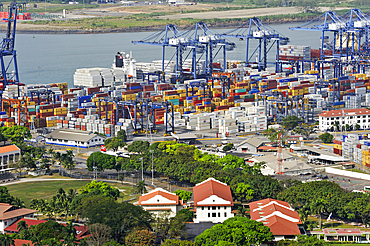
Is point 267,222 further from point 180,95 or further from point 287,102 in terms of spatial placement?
Answer: point 180,95

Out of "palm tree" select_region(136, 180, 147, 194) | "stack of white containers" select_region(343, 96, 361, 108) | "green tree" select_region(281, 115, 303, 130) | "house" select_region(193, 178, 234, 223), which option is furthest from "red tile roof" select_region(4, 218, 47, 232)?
"stack of white containers" select_region(343, 96, 361, 108)

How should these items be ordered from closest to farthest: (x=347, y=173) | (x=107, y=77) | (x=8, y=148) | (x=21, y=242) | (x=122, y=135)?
(x=21, y=242) → (x=347, y=173) → (x=8, y=148) → (x=122, y=135) → (x=107, y=77)

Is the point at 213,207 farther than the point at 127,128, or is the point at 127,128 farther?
the point at 127,128

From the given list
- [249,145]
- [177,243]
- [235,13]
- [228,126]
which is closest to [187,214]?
[177,243]

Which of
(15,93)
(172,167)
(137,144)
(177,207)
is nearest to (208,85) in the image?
(15,93)

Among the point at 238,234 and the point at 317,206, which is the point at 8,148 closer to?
the point at 317,206

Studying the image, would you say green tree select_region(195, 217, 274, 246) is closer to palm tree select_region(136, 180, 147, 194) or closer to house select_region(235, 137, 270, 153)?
palm tree select_region(136, 180, 147, 194)
